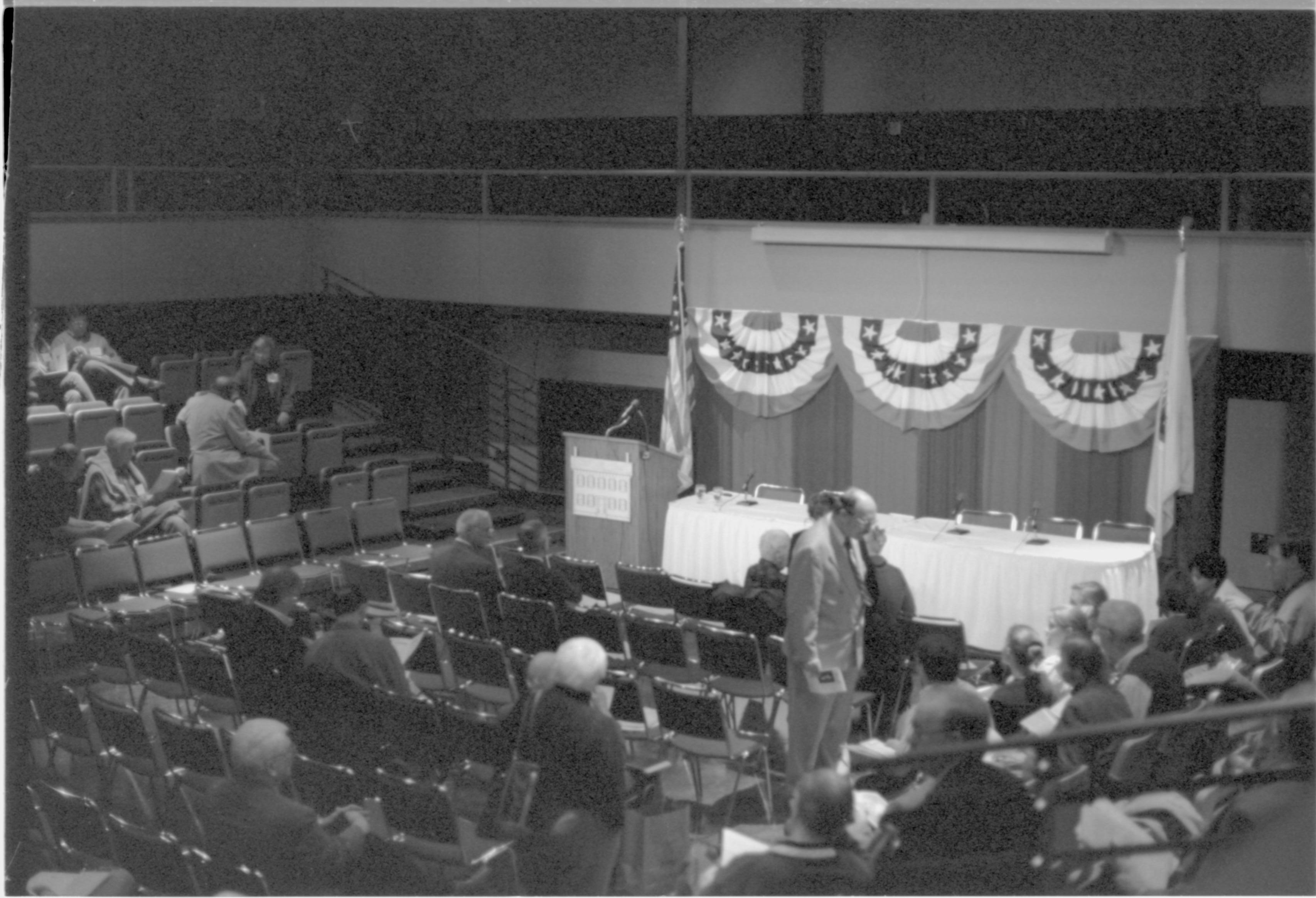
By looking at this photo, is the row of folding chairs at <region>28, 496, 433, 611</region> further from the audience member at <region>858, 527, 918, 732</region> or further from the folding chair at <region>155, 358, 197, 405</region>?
the audience member at <region>858, 527, 918, 732</region>

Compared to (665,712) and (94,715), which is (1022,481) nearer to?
(665,712)

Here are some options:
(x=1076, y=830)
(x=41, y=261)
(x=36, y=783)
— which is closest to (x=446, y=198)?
(x=41, y=261)

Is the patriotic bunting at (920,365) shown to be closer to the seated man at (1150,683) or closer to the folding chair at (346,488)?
the folding chair at (346,488)

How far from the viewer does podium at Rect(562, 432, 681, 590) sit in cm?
1195

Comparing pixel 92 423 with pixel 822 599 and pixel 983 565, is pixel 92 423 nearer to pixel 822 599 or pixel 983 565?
pixel 983 565

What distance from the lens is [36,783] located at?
17.8 ft

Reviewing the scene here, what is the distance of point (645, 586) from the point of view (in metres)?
9.21

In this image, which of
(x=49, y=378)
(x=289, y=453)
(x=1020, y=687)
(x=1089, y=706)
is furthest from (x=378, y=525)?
(x=1089, y=706)

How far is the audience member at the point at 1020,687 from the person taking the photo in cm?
623

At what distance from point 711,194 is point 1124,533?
7005 millimetres

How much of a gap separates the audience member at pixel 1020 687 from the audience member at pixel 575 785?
189cm

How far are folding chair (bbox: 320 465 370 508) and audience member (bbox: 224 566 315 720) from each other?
4.18 m

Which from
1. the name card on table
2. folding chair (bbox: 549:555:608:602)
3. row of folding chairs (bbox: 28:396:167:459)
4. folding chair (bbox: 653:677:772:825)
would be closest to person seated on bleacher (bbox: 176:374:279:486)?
row of folding chairs (bbox: 28:396:167:459)

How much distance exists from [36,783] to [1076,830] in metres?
3.74
